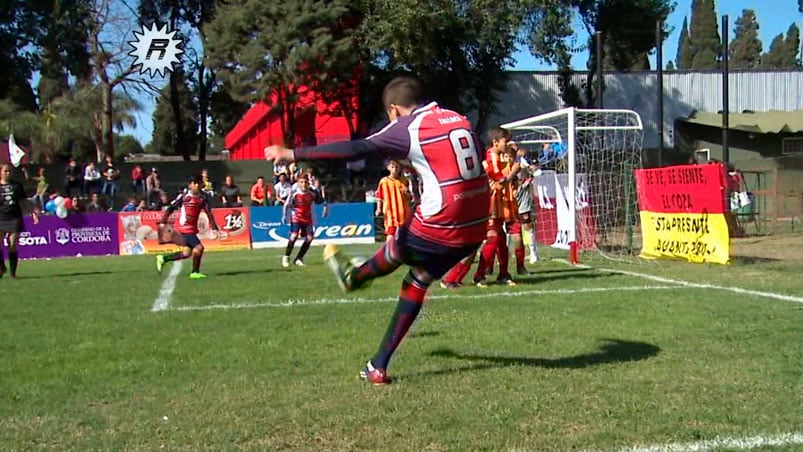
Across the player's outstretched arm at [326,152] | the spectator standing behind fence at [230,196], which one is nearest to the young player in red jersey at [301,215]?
the player's outstretched arm at [326,152]

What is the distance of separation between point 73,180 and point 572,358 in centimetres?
2329

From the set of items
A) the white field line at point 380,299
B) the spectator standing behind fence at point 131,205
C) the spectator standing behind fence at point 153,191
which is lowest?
the white field line at point 380,299

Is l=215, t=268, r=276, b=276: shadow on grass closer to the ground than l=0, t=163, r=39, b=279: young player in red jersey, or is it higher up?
closer to the ground

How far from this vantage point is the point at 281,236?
21703 millimetres

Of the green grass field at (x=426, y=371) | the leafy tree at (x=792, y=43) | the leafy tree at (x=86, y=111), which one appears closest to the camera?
the green grass field at (x=426, y=371)

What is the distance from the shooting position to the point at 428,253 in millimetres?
4969

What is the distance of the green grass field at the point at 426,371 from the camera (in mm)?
3934

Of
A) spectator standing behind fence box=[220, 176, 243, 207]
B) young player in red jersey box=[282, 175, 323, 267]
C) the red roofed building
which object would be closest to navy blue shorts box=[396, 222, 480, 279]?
young player in red jersey box=[282, 175, 323, 267]

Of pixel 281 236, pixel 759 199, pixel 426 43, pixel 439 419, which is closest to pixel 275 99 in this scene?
pixel 426 43

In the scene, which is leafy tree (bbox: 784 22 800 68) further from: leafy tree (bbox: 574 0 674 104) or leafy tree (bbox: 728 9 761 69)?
leafy tree (bbox: 574 0 674 104)

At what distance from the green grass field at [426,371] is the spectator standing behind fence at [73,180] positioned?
16.9 m

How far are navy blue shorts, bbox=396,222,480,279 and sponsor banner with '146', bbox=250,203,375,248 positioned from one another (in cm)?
1646

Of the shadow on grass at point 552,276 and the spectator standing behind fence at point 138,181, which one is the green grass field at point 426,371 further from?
the spectator standing behind fence at point 138,181

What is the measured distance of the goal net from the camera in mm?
14750
